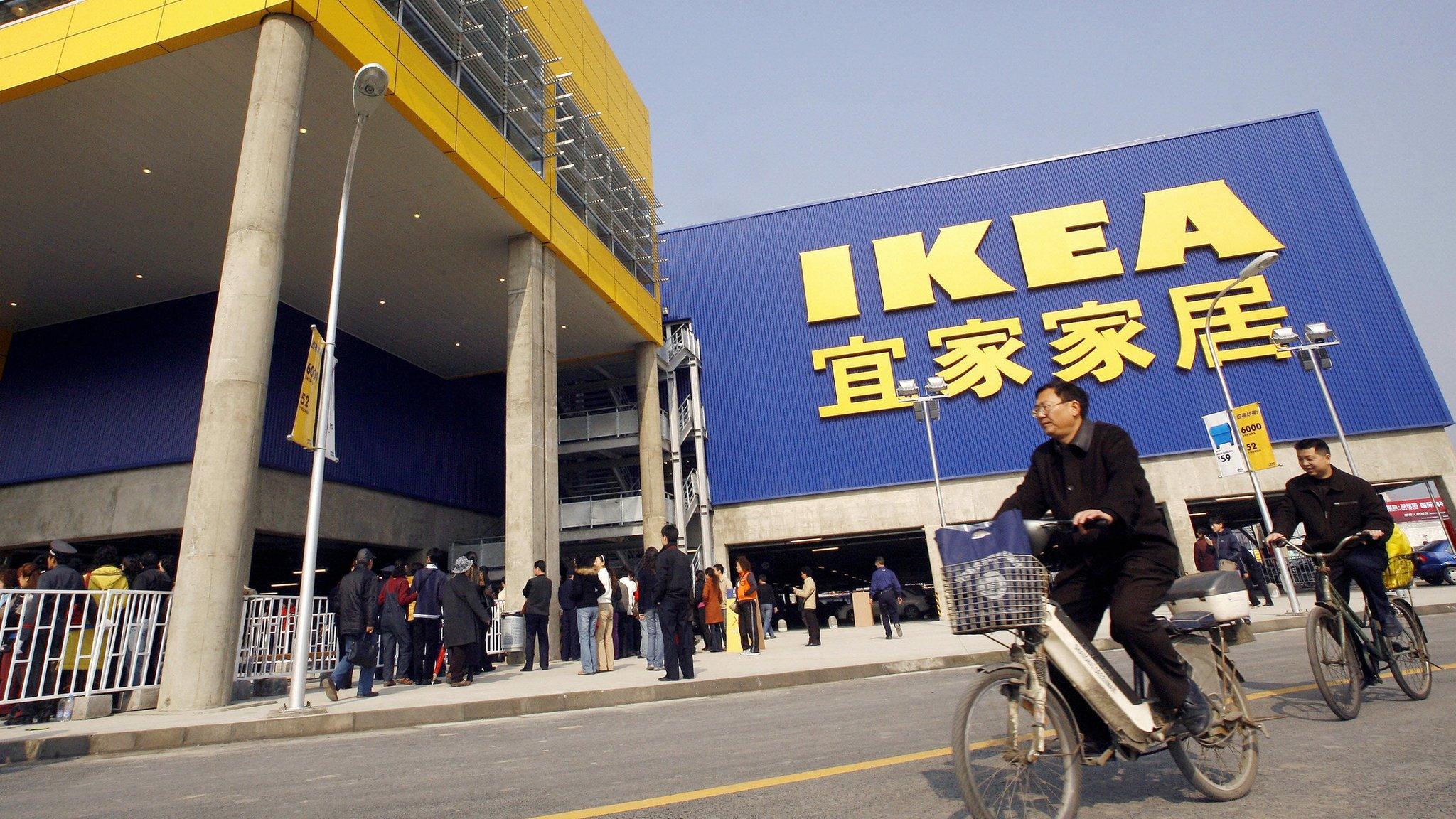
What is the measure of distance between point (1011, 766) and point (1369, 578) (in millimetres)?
3795

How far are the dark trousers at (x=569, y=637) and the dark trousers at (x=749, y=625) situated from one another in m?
3.44

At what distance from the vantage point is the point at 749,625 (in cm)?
1611

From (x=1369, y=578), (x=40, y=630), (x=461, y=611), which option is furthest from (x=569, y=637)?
(x=1369, y=578)

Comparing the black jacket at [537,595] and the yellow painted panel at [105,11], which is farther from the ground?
the yellow painted panel at [105,11]

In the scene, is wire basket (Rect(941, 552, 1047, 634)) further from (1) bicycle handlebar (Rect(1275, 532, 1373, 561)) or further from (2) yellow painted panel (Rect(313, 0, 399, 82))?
(2) yellow painted panel (Rect(313, 0, 399, 82))

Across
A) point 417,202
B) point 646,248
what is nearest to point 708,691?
point 417,202

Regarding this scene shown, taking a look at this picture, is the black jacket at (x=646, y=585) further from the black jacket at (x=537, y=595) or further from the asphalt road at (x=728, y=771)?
the asphalt road at (x=728, y=771)

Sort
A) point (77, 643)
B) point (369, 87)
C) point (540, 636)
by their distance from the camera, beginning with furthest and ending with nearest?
point (540, 636) → point (369, 87) → point (77, 643)

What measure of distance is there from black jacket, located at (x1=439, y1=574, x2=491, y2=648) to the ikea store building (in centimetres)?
628

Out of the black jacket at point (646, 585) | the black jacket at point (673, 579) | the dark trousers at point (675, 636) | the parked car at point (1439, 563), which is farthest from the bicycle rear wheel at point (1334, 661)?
the parked car at point (1439, 563)

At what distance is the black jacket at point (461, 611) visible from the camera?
1016cm

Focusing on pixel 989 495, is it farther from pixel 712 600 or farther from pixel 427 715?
pixel 427 715

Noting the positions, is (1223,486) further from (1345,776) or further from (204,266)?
(204,266)

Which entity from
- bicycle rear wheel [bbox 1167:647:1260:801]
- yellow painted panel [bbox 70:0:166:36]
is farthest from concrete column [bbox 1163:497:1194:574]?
yellow painted panel [bbox 70:0:166:36]
